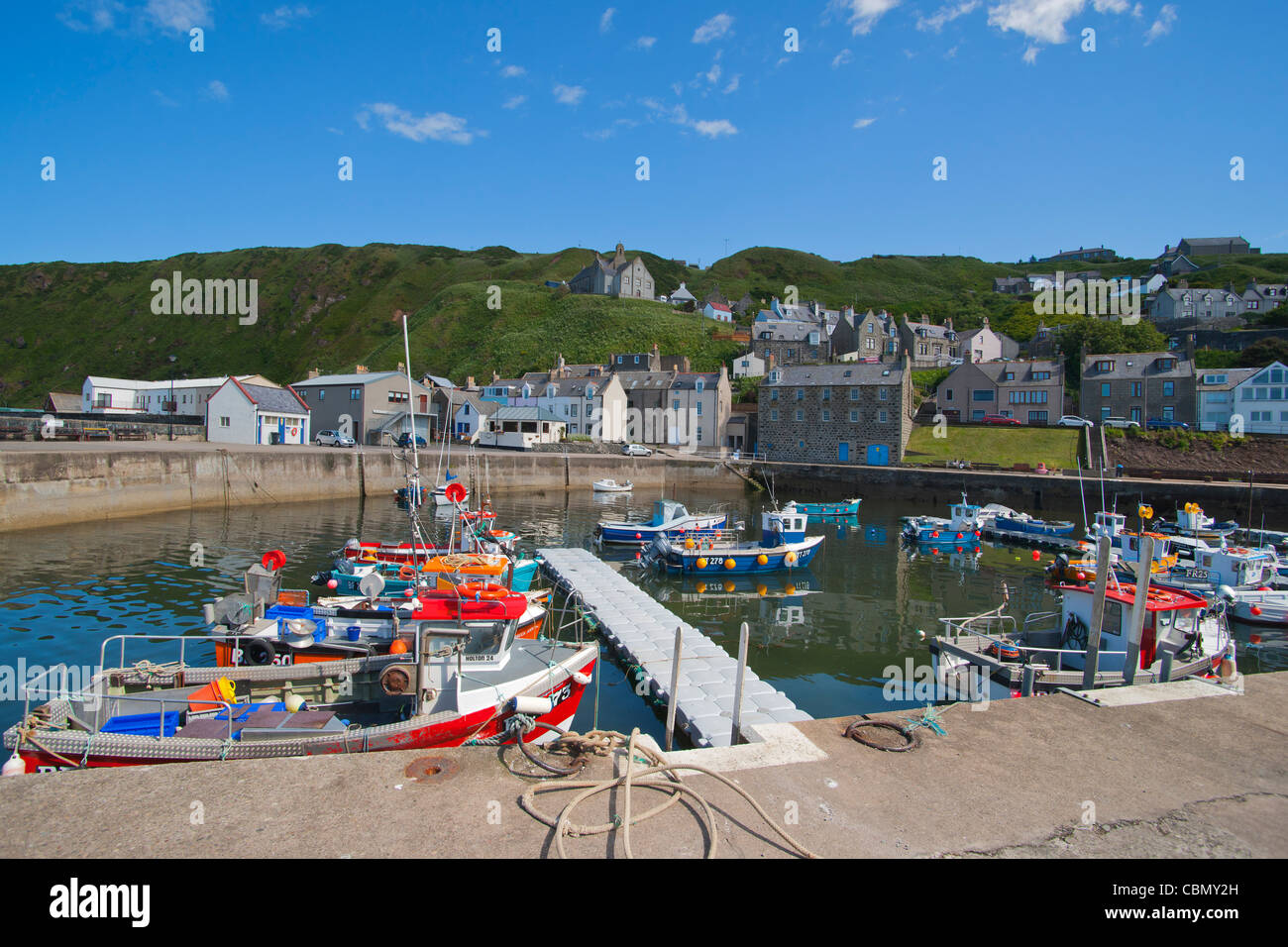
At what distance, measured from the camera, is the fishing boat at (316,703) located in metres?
9.27

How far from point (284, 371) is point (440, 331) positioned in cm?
4178

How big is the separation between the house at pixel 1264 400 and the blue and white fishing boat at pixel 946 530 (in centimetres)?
3918

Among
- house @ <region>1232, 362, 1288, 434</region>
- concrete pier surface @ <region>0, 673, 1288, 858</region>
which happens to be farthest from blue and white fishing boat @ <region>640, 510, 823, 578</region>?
house @ <region>1232, 362, 1288, 434</region>

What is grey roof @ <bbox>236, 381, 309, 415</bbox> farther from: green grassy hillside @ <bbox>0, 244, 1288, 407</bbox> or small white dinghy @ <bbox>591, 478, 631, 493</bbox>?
green grassy hillside @ <bbox>0, 244, 1288, 407</bbox>

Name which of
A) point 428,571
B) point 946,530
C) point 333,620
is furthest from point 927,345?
point 333,620

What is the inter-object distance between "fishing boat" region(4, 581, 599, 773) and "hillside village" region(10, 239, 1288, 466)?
3690 cm

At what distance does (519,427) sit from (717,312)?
183 ft

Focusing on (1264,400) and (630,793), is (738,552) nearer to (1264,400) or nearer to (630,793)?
(630,793)

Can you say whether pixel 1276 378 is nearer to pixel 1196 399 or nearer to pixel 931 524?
→ pixel 1196 399

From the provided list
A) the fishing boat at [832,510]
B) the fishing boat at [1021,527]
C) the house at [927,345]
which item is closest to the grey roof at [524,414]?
the fishing boat at [832,510]

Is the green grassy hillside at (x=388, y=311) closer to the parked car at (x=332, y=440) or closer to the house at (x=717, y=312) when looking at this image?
the house at (x=717, y=312)

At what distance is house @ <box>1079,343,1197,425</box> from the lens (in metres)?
61.8

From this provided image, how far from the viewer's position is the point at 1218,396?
6025 cm

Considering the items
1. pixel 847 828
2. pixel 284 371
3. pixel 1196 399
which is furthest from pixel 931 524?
pixel 284 371
